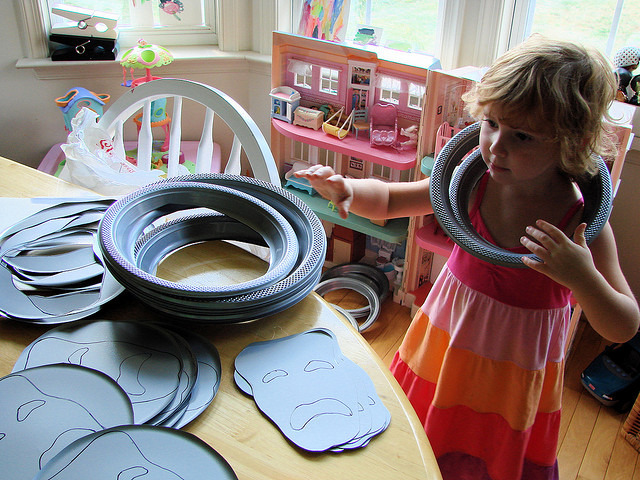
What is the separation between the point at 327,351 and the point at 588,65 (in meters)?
0.54

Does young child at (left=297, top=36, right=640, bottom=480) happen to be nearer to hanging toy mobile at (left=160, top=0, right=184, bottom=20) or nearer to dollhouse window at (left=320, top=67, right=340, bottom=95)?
dollhouse window at (left=320, top=67, right=340, bottom=95)

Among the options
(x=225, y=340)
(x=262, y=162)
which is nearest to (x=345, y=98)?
(x=262, y=162)

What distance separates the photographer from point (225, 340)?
2.71ft

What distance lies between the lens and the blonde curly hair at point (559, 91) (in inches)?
32.0

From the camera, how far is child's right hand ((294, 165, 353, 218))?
1.00m

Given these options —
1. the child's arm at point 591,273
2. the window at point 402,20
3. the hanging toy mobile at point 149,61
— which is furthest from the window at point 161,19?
the child's arm at point 591,273

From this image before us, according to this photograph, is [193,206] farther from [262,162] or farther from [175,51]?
[175,51]

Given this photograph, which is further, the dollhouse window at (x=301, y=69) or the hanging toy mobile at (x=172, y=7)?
the hanging toy mobile at (x=172, y=7)

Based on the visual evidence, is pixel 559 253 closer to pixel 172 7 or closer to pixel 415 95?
pixel 415 95

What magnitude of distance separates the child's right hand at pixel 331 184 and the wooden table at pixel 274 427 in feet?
0.65

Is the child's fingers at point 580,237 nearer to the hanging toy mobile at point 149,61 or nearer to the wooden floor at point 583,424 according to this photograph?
the wooden floor at point 583,424

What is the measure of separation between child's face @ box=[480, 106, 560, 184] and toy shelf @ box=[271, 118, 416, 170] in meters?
1.07

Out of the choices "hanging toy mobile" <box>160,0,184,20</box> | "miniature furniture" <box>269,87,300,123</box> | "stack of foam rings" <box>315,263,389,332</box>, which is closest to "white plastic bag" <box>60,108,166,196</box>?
"miniature furniture" <box>269,87,300,123</box>

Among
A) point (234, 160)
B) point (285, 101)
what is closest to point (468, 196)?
point (234, 160)
